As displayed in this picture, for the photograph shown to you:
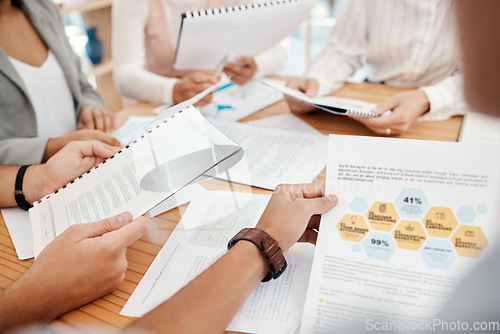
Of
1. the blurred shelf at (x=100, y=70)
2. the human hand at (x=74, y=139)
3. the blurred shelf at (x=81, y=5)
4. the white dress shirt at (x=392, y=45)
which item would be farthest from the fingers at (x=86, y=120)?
the blurred shelf at (x=100, y=70)

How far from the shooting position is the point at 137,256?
0.62m

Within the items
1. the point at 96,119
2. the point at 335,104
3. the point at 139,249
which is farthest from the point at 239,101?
the point at 139,249

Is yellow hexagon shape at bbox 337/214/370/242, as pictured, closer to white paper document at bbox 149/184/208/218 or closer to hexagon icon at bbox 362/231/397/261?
hexagon icon at bbox 362/231/397/261

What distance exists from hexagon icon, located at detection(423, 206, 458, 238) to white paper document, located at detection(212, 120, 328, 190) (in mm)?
291

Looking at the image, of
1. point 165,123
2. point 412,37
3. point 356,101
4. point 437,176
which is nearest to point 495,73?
point 437,176

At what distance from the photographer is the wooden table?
0.52 m

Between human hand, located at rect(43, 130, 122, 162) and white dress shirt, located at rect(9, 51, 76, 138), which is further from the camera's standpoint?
white dress shirt, located at rect(9, 51, 76, 138)

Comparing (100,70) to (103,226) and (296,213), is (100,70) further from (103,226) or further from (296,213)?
(296,213)

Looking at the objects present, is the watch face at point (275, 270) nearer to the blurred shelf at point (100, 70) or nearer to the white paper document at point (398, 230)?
Result: the white paper document at point (398, 230)

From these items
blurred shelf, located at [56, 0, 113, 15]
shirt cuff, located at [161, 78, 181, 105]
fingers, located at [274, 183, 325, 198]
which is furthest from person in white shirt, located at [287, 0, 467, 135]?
blurred shelf, located at [56, 0, 113, 15]

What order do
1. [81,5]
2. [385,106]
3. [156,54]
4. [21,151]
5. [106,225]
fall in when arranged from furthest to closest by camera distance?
1. [81,5]
2. [156,54]
3. [385,106]
4. [21,151]
5. [106,225]

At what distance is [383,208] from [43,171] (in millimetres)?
670

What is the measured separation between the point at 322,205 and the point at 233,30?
26.5 inches

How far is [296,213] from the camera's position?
0.55 metres
